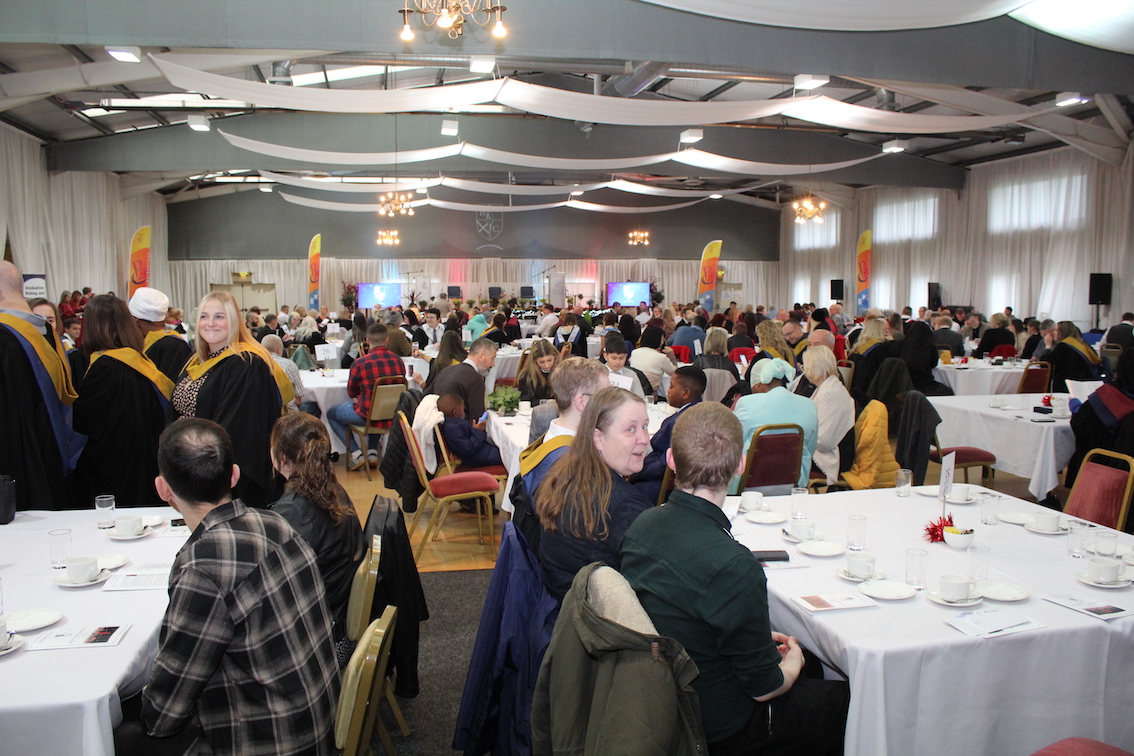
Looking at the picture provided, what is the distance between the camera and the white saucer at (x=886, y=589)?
2.27m

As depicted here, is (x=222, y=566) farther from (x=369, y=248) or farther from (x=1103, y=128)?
(x=369, y=248)

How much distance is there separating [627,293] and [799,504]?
1882cm

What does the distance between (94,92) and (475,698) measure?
1137cm

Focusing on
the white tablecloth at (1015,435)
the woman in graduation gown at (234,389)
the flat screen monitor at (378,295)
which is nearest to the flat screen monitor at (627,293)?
the flat screen monitor at (378,295)

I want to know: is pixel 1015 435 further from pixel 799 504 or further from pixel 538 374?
pixel 538 374

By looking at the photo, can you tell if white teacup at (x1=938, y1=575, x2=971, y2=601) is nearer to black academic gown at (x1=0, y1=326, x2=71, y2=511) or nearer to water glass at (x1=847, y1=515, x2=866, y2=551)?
water glass at (x1=847, y1=515, x2=866, y2=551)

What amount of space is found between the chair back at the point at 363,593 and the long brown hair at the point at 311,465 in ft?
0.68

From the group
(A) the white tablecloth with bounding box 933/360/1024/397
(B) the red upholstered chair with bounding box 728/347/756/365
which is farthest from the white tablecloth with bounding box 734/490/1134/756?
(A) the white tablecloth with bounding box 933/360/1024/397

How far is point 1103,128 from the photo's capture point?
11.9 metres

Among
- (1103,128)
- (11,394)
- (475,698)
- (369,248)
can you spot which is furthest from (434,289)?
(475,698)

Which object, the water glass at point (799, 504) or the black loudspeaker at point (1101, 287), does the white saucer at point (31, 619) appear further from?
the black loudspeaker at point (1101, 287)

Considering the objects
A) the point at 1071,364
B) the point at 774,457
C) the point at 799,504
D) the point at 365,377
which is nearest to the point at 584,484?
the point at 799,504

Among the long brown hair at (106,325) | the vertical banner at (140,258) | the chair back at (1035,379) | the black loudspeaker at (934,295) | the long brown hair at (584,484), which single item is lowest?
the chair back at (1035,379)

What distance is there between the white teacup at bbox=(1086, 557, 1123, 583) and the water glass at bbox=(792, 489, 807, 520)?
0.91m
